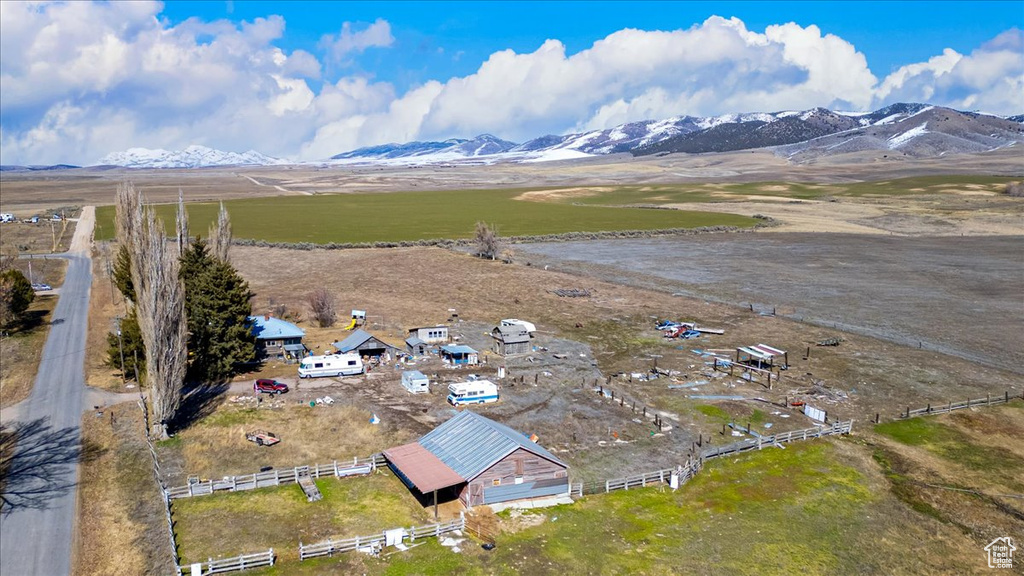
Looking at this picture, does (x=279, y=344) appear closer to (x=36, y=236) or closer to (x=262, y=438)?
(x=262, y=438)

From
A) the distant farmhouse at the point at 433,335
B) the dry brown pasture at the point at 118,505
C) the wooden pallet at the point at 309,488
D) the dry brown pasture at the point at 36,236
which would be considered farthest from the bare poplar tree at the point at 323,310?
the dry brown pasture at the point at 36,236

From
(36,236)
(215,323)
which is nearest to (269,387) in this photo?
(215,323)

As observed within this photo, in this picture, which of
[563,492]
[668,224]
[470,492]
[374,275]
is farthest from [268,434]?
[668,224]

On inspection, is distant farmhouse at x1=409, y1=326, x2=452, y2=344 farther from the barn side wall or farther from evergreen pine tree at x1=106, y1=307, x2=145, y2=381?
the barn side wall

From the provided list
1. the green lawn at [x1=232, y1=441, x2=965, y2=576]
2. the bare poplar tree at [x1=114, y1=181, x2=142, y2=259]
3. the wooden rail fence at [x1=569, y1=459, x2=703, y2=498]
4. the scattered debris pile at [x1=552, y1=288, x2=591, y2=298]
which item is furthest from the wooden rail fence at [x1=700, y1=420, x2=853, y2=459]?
the bare poplar tree at [x1=114, y1=181, x2=142, y2=259]

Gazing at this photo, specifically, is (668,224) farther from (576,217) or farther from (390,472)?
(390,472)
